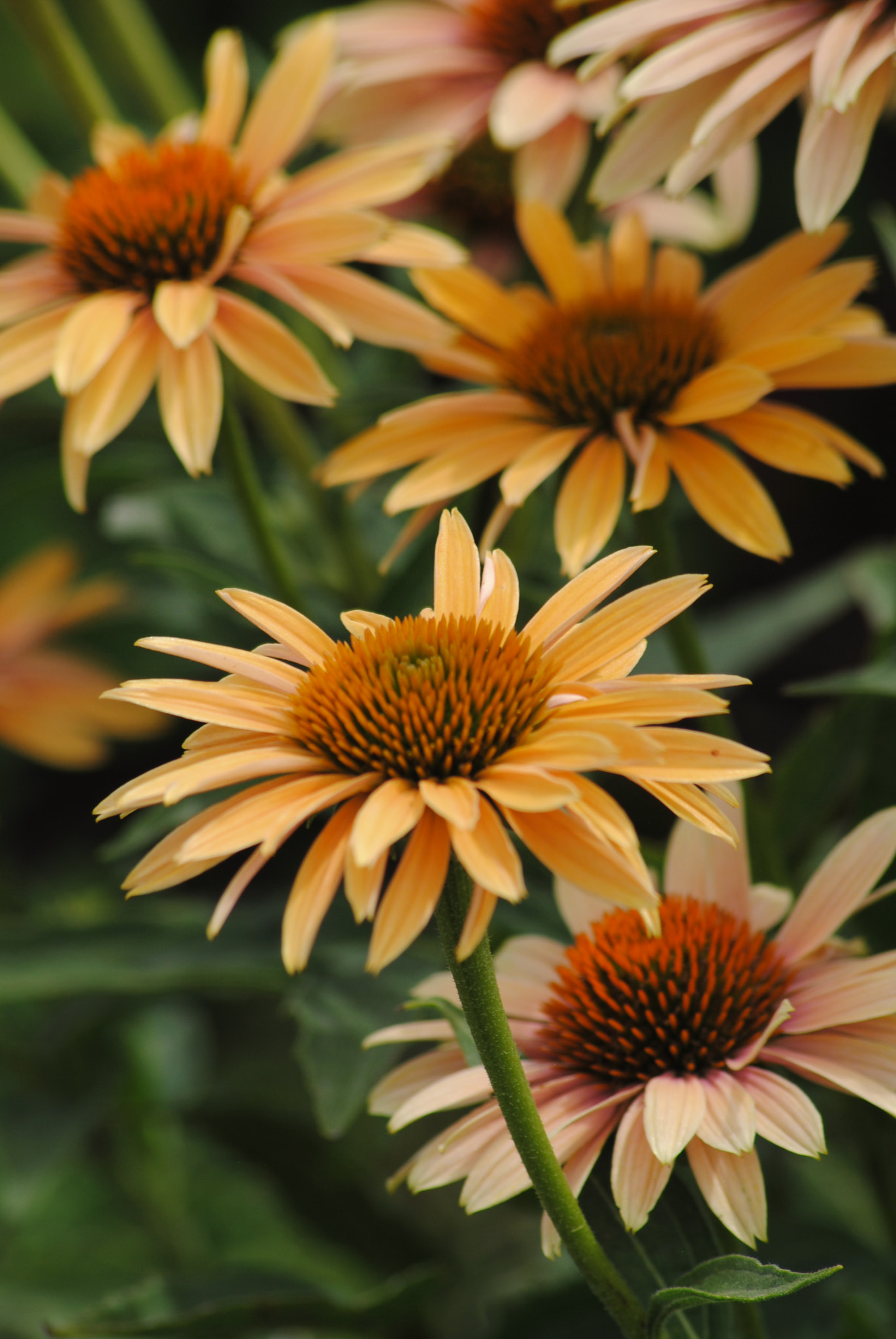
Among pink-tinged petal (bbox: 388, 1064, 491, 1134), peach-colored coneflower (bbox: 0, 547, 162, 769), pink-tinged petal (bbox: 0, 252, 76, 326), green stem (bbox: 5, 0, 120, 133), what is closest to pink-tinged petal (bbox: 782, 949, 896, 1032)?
pink-tinged petal (bbox: 388, 1064, 491, 1134)

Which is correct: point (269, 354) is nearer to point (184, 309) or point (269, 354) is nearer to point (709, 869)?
point (184, 309)

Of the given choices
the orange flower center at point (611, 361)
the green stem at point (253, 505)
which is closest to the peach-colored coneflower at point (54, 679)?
the green stem at point (253, 505)

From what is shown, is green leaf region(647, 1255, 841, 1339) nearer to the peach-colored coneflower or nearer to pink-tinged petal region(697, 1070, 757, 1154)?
pink-tinged petal region(697, 1070, 757, 1154)

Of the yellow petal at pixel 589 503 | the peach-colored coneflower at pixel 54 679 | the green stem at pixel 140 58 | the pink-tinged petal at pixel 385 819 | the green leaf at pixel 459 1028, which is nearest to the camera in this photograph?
the pink-tinged petal at pixel 385 819

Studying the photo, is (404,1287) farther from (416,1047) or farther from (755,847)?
(416,1047)

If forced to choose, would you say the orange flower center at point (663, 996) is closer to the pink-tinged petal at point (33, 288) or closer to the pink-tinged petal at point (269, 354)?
the pink-tinged petal at point (269, 354)

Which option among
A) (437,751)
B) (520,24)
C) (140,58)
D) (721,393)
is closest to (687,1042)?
(437,751)
